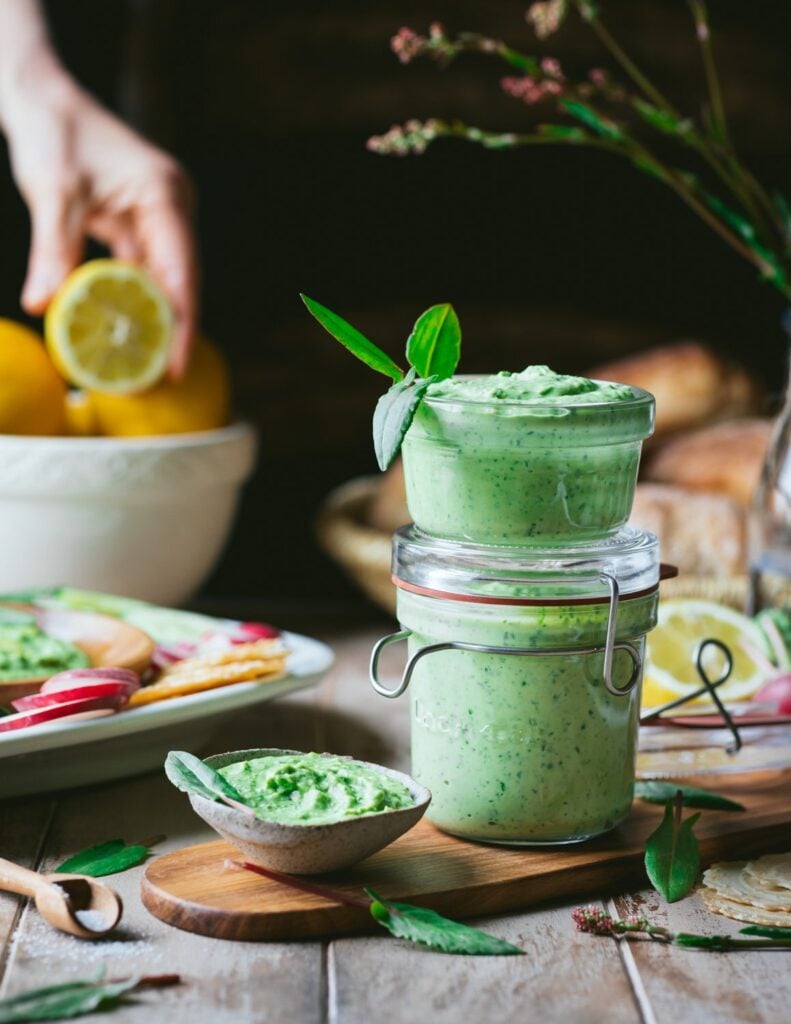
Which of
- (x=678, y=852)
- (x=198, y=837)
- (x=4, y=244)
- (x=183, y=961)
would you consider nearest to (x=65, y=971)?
(x=183, y=961)

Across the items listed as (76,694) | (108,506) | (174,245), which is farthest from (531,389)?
(174,245)

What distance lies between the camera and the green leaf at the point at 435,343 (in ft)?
3.59

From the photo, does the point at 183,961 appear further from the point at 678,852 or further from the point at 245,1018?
the point at 678,852

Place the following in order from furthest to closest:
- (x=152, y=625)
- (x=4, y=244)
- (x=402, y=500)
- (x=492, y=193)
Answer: (x=492, y=193)
(x=4, y=244)
(x=402, y=500)
(x=152, y=625)

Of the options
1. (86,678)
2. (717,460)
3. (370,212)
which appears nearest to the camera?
(86,678)

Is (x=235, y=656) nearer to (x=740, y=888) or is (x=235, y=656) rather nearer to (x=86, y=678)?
(x=86, y=678)

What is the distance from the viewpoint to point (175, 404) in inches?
72.2

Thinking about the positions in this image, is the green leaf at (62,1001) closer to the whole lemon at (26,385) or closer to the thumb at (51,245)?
the whole lemon at (26,385)

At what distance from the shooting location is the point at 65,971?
930 mm

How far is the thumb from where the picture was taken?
1.83m

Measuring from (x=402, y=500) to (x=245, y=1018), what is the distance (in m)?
1.22

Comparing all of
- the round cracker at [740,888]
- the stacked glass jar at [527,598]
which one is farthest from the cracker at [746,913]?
the stacked glass jar at [527,598]

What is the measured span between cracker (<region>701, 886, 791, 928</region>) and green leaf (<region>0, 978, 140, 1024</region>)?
44 centimetres

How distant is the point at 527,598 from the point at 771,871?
0.30 metres
